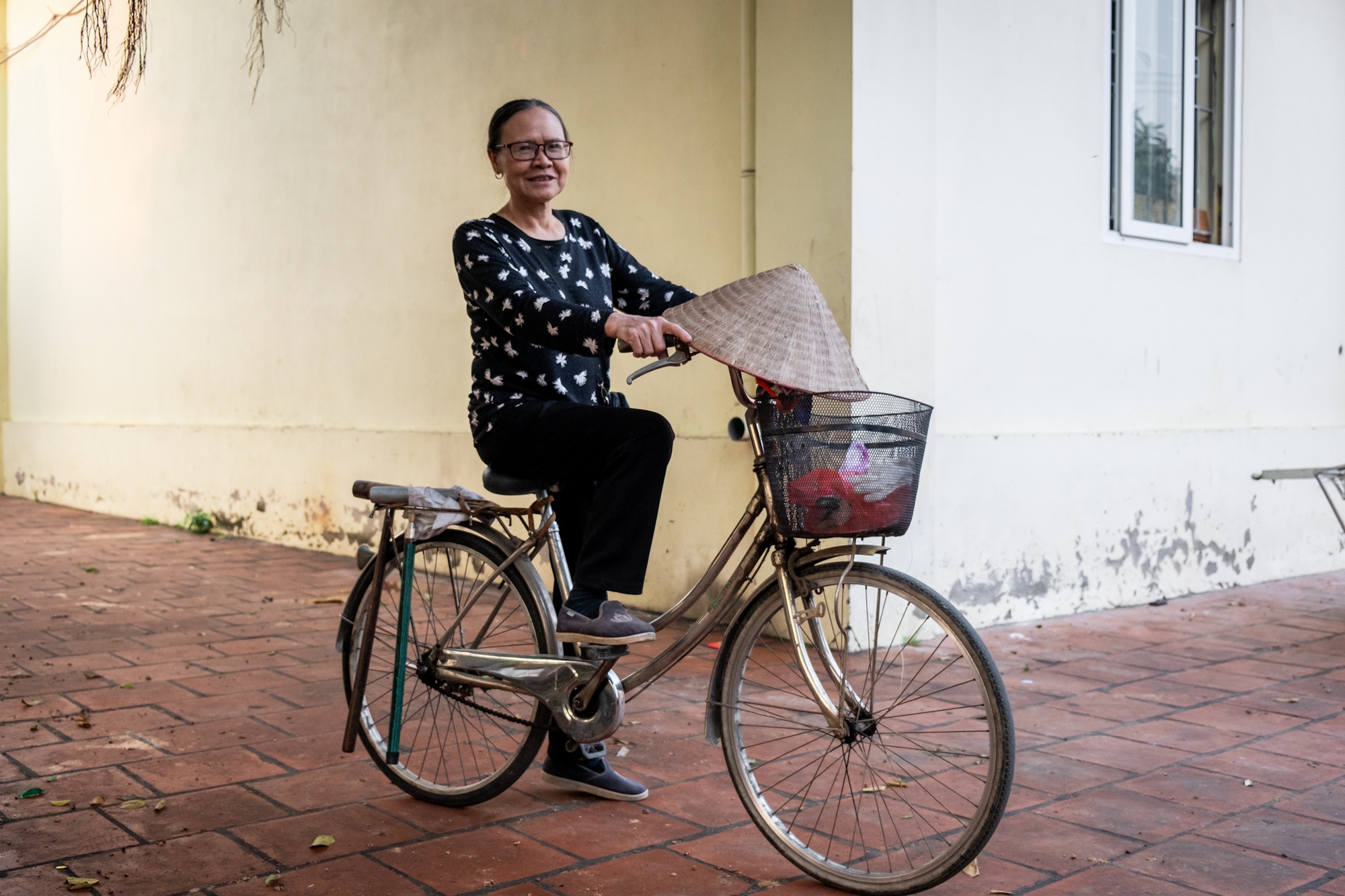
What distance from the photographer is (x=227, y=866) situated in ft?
9.44

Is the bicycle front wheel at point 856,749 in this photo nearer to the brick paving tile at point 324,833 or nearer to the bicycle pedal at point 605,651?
the bicycle pedal at point 605,651

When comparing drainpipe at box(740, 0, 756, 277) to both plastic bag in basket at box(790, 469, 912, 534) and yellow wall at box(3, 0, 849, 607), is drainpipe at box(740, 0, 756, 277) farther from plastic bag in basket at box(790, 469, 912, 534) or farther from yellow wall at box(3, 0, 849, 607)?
plastic bag in basket at box(790, 469, 912, 534)

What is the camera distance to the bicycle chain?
3.22 m

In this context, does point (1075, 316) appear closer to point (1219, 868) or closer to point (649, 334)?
point (1219, 868)

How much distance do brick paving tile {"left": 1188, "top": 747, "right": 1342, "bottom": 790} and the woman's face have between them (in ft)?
8.13

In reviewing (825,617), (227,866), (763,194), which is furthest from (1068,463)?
(227,866)

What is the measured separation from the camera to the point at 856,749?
2.87 m

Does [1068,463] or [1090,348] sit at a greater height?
[1090,348]

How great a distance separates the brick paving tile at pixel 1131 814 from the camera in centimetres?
316

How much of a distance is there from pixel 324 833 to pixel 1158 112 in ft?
18.6

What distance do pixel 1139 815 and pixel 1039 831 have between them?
32 cm

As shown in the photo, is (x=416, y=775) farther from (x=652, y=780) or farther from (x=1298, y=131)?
(x=1298, y=131)

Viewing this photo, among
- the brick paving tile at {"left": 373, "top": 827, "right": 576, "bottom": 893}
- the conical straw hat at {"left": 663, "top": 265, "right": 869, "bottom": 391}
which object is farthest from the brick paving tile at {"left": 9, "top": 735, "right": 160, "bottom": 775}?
the conical straw hat at {"left": 663, "top": 265, "right": 869, "bottom": 391}

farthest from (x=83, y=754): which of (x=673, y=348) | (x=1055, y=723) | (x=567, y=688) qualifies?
(x=1055, y=723)
